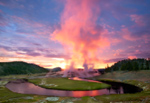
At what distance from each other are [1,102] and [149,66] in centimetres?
21085

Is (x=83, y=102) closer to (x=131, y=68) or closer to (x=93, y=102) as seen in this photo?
(x=93, y=102)

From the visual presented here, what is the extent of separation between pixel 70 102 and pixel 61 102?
435 cm

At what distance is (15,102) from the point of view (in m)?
47.2

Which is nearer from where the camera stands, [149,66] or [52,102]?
[52,102]

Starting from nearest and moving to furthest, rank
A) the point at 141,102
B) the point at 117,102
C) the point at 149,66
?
the point at 141,102 < the point at 117,102 < the point at 149,66

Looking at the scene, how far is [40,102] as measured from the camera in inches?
1885

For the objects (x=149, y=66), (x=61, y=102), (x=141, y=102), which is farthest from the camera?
(x=149, y=66)

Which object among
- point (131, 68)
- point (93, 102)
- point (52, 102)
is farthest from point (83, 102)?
point (131, 68)

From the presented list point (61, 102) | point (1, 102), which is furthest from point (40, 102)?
point (1, 102)

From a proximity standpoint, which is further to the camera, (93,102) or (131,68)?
(131,68)

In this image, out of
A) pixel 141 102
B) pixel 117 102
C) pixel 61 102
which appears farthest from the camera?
pixel 61 102

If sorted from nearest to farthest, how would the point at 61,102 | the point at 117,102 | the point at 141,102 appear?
the point at 141,102
the point at 117,102
the point at 61,102

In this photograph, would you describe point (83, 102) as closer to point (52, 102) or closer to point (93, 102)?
point (93, 102)

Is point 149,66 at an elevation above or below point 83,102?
above
